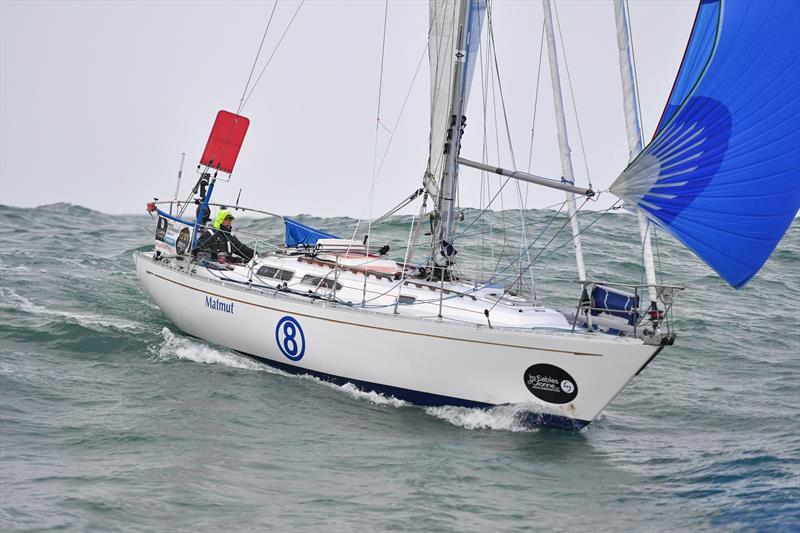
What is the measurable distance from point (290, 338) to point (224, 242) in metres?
3.40

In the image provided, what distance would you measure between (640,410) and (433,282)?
3.75m

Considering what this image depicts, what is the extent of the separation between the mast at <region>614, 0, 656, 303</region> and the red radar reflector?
6.81 metres

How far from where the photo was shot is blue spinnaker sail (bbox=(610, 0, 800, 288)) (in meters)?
8.83

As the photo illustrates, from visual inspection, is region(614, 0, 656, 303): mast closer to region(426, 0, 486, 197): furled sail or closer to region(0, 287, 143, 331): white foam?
region(426, 0, 486, 197): furled sail

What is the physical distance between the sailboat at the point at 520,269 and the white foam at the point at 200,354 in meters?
0.22

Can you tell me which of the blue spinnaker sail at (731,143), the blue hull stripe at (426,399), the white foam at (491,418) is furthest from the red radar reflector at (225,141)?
the blue spinnaker sail at (731,143)

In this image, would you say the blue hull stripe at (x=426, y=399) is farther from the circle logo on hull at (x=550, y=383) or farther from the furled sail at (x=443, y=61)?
the furled sail at (x=443, y=61)

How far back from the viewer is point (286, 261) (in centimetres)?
1449

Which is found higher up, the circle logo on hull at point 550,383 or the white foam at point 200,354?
the circle logo on hull at point 550,383

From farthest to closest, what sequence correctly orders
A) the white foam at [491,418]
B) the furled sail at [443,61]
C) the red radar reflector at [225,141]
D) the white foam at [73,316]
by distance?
the white foam at [73,316]
the red radar reflector at [225,141]
the furled sail at [443,61]
the white foam at [491,418]

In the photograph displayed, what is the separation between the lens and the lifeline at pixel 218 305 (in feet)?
46.0

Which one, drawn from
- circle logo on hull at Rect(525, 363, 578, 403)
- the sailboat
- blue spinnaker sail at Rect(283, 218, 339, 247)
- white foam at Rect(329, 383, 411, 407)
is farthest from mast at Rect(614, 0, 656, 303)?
blue spinnaker sail at Rect(283, 218, 339, 247)

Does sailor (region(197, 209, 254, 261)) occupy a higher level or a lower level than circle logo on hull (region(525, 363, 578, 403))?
higher

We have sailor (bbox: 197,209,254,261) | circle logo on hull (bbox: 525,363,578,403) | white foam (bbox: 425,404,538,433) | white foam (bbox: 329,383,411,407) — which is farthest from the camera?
sailor (bbox: 197,209,254,261)
